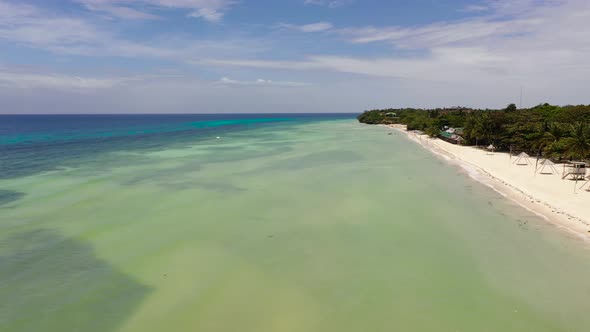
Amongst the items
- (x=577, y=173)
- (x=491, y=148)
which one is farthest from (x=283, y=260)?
(x=491, y=148)

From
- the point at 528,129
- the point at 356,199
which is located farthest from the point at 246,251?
the point at 528,129

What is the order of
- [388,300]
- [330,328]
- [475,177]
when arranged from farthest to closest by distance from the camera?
[475,177], [388,300], [330,328]

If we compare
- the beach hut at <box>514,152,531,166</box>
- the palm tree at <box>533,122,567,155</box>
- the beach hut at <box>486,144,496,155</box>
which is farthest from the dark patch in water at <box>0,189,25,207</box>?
the beach hut at <box>486,144,496,155</box>

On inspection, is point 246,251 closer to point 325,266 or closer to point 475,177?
point 325,266

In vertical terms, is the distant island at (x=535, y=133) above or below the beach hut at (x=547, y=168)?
above

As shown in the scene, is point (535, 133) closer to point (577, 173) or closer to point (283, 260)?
point (577, 173)

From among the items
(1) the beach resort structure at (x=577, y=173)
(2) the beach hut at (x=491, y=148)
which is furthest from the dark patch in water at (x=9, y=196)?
(2) the beach hut at (x=491, y=148)

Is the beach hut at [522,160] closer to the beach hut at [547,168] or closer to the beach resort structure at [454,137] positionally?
the beach hut at [547,168]
